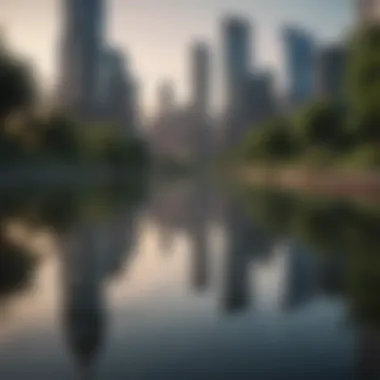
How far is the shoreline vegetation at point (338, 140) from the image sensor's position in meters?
41.6

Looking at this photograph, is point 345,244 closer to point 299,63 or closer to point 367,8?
point 367,8

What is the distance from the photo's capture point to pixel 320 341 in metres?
6.34

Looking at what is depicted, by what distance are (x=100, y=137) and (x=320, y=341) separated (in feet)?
266

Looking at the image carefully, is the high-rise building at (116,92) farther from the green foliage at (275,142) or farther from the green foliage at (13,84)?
the green foliage at (13,84)

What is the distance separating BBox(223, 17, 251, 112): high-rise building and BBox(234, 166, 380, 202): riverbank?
4466 centimetres

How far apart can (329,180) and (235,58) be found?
94.4 metres

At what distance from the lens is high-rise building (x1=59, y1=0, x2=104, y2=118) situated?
10656 centimetres

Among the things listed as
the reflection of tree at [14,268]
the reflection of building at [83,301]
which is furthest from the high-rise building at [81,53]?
the reflection of building at [83,301]

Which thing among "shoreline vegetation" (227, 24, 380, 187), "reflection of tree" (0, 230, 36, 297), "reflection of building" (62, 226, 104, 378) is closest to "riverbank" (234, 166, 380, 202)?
"shoreline vegetation" (227, 24, 380, 187)

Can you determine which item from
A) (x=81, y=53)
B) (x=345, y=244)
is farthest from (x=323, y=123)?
(x=81, y=53)

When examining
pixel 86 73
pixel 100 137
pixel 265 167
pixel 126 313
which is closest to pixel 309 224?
pixel 126 313

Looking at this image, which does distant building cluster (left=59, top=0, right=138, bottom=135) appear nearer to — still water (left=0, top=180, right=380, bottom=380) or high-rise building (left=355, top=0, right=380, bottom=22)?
high-rise building (left=355, top=0, right=380, bottom=22)

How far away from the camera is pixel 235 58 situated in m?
137

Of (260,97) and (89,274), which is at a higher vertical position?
(260,97)
